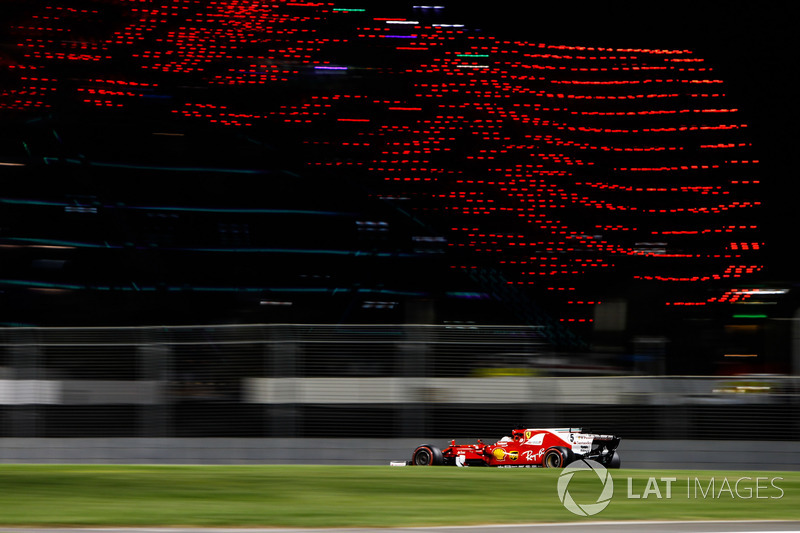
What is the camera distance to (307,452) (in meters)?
16.8

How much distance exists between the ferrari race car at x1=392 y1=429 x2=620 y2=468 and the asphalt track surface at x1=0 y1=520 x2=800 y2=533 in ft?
24.1

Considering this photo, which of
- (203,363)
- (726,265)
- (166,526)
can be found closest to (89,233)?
(203,363)

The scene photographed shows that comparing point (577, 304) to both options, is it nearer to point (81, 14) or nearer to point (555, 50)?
point (555, 50)

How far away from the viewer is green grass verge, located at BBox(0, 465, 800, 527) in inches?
278

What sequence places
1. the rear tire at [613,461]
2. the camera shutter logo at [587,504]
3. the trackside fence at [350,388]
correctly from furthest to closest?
the trackside fence at [350,388] → the rear tire at [613,461] → the camera shutter logo at [587,504]

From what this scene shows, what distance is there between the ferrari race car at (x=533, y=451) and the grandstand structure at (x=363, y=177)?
7.06 m

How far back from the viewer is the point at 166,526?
21.6 ft

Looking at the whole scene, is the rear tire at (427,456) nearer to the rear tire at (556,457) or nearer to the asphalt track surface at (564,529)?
the rear tire at (556,457)

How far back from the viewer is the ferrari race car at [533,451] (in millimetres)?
14578

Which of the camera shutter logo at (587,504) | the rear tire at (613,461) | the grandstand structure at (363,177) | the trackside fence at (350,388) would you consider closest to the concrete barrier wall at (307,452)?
the trackside fence at (350,388)

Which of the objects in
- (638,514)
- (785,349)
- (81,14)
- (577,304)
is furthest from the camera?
(577,304)

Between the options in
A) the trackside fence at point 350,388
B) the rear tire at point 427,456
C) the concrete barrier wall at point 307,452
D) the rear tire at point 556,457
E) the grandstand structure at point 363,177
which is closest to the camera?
the rear tire at point 556,457

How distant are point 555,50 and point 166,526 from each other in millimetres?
18932

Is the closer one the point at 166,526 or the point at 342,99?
the point at 166,526
